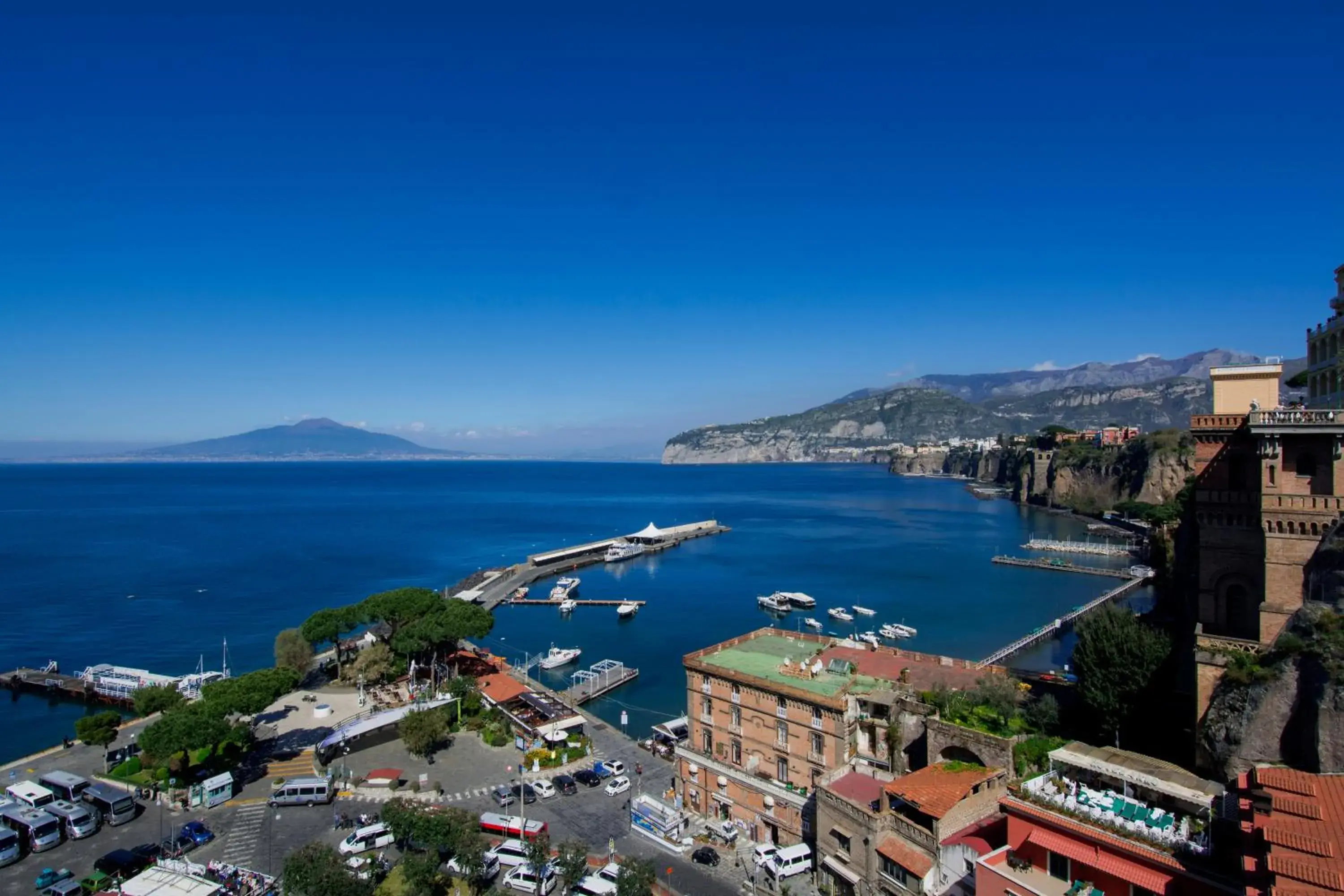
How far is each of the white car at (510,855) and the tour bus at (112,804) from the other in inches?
525

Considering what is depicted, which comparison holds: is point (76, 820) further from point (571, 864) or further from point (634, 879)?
point (634, 879)

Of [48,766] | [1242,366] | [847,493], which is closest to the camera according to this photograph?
[1242,366]

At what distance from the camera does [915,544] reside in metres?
96.9

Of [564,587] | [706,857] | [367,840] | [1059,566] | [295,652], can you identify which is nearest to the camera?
[706,857]

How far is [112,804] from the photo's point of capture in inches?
991

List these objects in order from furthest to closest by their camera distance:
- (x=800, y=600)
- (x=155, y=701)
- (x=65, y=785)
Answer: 1. (x=800, y=600)
2. (x=155, y=701)
3. (x=65, y=785)

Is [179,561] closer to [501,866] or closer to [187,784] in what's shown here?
[187,784]

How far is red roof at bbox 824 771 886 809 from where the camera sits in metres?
20.6

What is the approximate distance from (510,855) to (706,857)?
19.1ft

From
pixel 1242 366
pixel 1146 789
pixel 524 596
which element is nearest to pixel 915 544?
pixel 524 596

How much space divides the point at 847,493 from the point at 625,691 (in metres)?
148

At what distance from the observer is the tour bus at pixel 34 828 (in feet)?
75.8

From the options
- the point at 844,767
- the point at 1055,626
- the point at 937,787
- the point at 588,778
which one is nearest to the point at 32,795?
the point at 588,778

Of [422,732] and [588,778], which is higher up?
[422,732]
